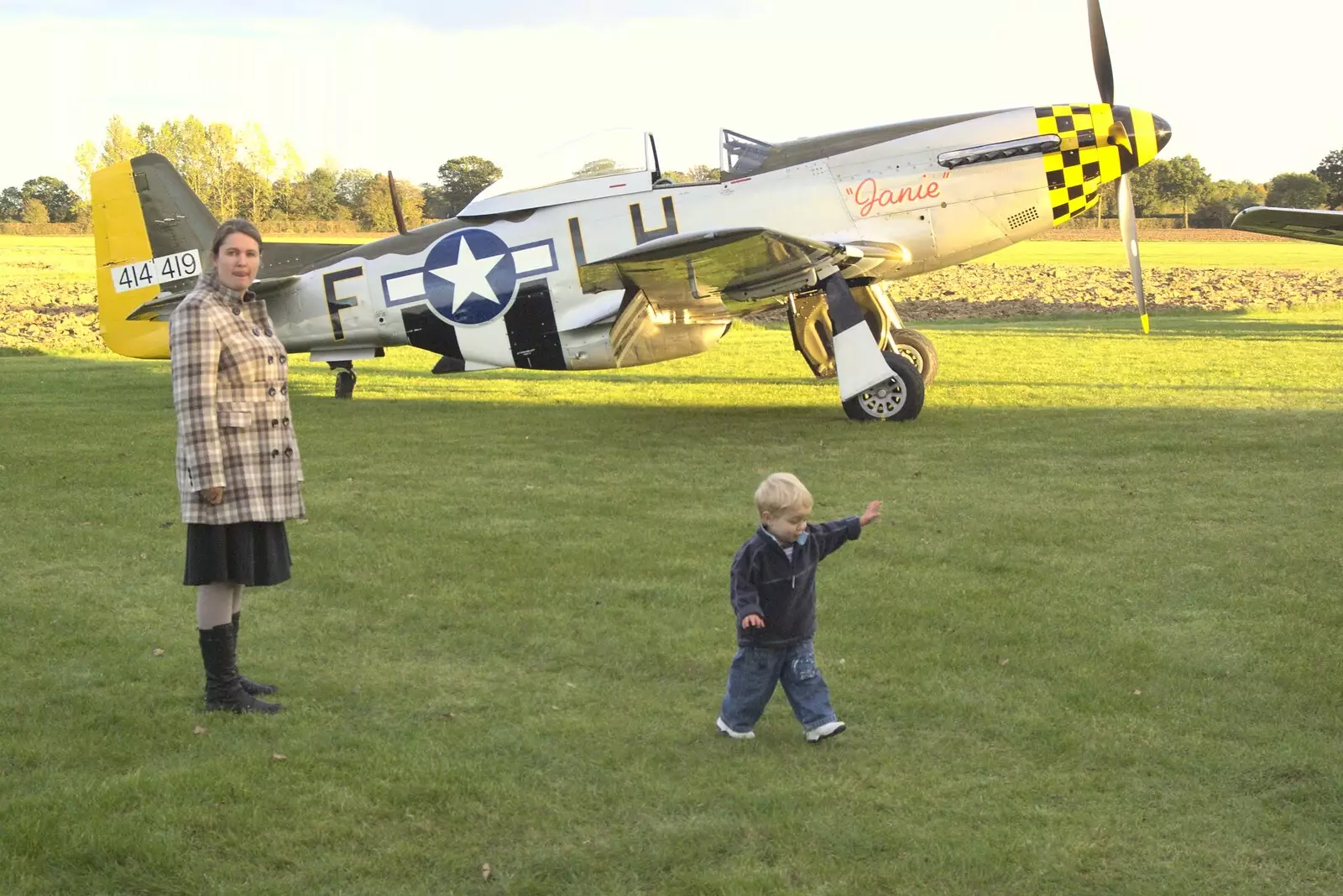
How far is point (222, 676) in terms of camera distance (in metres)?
4.73

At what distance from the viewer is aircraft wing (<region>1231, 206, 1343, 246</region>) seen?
1228 cm

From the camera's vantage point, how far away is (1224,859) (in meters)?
3.46

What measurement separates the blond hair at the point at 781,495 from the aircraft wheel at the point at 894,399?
7611mm

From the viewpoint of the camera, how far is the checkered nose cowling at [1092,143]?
39.7 ft

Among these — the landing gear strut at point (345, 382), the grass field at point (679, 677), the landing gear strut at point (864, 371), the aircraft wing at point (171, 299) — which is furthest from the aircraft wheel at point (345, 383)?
the landing gear strut at point (864, 371)

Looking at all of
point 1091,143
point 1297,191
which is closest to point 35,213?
point 1297,191

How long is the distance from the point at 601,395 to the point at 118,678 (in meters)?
9.86

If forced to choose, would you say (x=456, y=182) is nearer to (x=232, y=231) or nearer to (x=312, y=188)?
(x=312, y=188)

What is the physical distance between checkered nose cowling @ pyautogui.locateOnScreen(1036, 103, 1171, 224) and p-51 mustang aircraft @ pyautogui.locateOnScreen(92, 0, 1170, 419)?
0.02m

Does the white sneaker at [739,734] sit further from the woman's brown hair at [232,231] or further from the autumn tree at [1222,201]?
the autumn tree at [1222,201]

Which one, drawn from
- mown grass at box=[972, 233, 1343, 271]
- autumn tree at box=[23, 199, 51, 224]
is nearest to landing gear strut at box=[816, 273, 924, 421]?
mown grass at box=[972, 233, 1343, 271]

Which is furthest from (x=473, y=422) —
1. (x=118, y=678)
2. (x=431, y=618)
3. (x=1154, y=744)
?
(x=1154, y=744)

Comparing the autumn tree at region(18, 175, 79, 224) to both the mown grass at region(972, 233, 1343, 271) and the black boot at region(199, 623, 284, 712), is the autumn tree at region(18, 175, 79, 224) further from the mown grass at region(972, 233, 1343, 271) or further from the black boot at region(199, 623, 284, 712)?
the black boot at region(199, 623, 284, 712)

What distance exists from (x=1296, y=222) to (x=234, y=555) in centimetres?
1169
